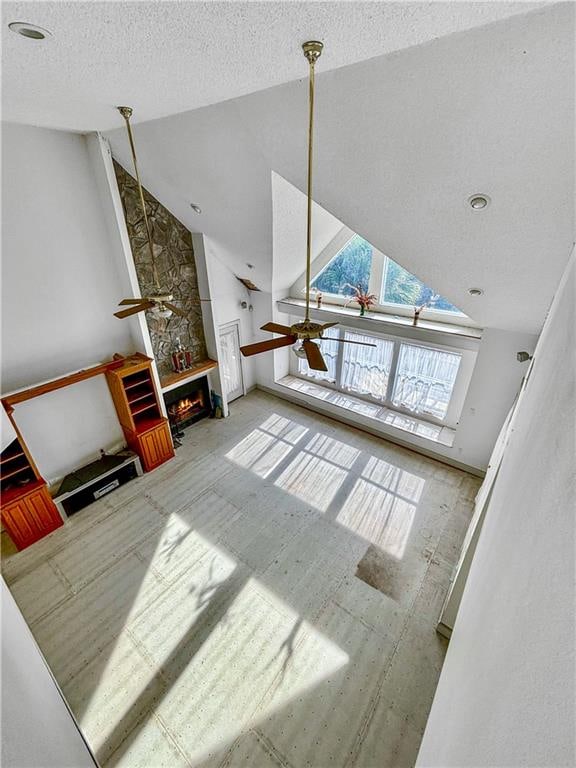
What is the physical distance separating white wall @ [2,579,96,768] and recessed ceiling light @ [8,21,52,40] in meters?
2.43

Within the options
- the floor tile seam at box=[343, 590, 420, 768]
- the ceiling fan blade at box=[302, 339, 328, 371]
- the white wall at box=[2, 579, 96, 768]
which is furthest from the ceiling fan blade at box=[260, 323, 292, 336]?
the floor tile seam at box=[343, 590, 420, 768]

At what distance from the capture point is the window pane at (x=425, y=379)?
18.9ft

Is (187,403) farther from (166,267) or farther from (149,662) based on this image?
(149,662)

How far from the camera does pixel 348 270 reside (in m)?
6.26

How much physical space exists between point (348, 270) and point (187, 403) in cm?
405

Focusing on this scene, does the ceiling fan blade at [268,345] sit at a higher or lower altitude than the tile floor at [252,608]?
higher

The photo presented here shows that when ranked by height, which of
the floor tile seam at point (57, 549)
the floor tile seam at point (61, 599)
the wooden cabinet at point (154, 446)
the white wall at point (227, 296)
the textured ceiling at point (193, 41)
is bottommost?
the floor tile seam at point (61, 599)

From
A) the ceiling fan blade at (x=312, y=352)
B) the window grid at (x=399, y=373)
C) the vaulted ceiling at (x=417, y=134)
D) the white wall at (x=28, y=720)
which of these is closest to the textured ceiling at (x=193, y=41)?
the vaulted ceiling at (x=417, y=134)

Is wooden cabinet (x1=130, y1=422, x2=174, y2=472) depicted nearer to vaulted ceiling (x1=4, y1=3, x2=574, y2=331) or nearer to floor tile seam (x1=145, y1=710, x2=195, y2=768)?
floor tile seam (x1=145, y1=710, x2=195, y2=768)

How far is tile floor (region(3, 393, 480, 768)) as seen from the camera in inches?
113

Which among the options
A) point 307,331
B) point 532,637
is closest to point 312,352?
point 307,331

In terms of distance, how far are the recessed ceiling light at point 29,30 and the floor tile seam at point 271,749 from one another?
4699 mm

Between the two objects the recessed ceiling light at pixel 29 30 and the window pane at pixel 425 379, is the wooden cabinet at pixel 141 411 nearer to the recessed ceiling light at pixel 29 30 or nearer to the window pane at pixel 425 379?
the recessed ceiling light at pixel 29 30

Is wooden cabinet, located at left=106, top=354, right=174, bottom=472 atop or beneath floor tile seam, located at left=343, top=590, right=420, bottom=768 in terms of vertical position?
atop
